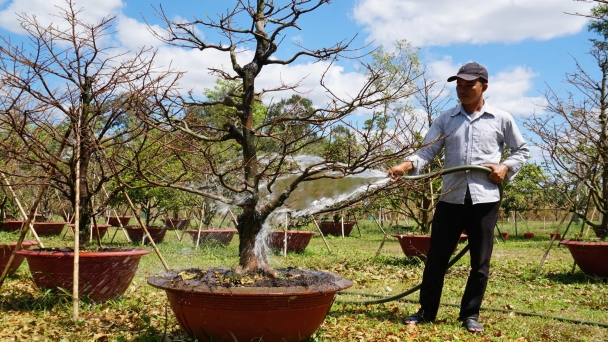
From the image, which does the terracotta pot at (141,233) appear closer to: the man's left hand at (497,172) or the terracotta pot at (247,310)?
the terracotta pot at (247,310)

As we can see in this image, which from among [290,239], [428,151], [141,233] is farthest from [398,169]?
[141,233]

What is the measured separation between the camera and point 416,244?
8.52 m

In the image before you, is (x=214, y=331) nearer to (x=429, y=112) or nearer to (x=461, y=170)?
(x=461, y=170)

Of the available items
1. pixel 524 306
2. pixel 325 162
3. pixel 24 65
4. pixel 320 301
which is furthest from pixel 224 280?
pixel 524 306

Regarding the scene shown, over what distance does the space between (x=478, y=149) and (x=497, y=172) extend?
29cm

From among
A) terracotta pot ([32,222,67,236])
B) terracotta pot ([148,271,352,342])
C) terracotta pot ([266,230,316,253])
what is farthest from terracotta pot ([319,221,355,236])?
terracotta pot ([148,271,352,342])

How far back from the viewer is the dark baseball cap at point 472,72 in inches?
161

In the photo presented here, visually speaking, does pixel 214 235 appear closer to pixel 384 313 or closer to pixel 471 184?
pixel 384 313

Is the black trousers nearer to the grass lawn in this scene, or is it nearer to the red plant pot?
the grass lawn

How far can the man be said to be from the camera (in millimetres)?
4102

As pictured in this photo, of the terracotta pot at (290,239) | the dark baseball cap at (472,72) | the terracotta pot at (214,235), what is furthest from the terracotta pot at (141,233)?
the dark baseball cap at (472,72)

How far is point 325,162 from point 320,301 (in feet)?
2.83

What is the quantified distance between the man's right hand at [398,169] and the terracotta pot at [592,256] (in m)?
3.79

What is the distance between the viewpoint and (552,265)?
8.65 meters
